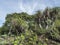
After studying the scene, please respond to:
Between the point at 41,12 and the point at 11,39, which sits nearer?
the point at 11,39

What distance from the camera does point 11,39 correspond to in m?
19.8

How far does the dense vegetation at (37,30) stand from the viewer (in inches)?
770

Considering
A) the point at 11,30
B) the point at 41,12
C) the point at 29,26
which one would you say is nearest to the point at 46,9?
the point at 41,12

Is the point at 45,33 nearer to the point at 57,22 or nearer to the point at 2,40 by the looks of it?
the point at 57,22

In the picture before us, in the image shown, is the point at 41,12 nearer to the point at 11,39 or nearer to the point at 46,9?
the point at 46,9

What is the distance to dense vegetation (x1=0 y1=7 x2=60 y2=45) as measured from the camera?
1955 centimetres

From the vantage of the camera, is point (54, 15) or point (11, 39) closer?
point (11, 39)

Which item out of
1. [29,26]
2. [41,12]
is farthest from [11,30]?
[41,12]

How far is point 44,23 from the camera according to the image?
21.5 metres

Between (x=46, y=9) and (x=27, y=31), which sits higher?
(x=46, y=9)

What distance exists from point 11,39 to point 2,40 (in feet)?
2.47

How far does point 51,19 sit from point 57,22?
553 mm

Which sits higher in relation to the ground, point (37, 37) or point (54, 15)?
point (54, 15)

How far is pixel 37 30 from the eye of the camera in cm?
2133
